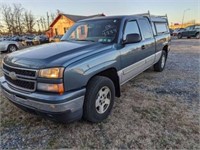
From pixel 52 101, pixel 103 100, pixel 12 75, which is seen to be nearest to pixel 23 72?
pixel 12 75

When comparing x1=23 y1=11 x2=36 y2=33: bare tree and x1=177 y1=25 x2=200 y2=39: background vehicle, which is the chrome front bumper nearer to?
x1=177 y1=25 x2=200 y2=39: background vehicle

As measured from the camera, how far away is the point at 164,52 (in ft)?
20.6

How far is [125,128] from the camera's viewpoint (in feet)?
9.12

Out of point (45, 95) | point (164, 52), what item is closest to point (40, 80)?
point (45, 95)

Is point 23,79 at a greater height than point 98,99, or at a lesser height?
greater

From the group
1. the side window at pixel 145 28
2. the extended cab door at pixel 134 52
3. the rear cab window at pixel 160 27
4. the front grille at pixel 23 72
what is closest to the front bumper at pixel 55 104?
the front grille at pixel 23 72

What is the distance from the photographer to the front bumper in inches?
85.4

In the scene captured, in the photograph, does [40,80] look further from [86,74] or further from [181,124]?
[181,124]

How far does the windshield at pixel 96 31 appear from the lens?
3.37 m

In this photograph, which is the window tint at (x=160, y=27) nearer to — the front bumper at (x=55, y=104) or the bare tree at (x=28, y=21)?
the front bumper at (x=55, y=104)

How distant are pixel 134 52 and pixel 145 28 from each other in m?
1.11

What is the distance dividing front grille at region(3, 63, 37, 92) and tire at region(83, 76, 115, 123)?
2.56 feet

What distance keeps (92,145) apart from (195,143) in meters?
1.47

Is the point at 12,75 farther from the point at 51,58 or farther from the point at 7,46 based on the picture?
the point at 7,46
